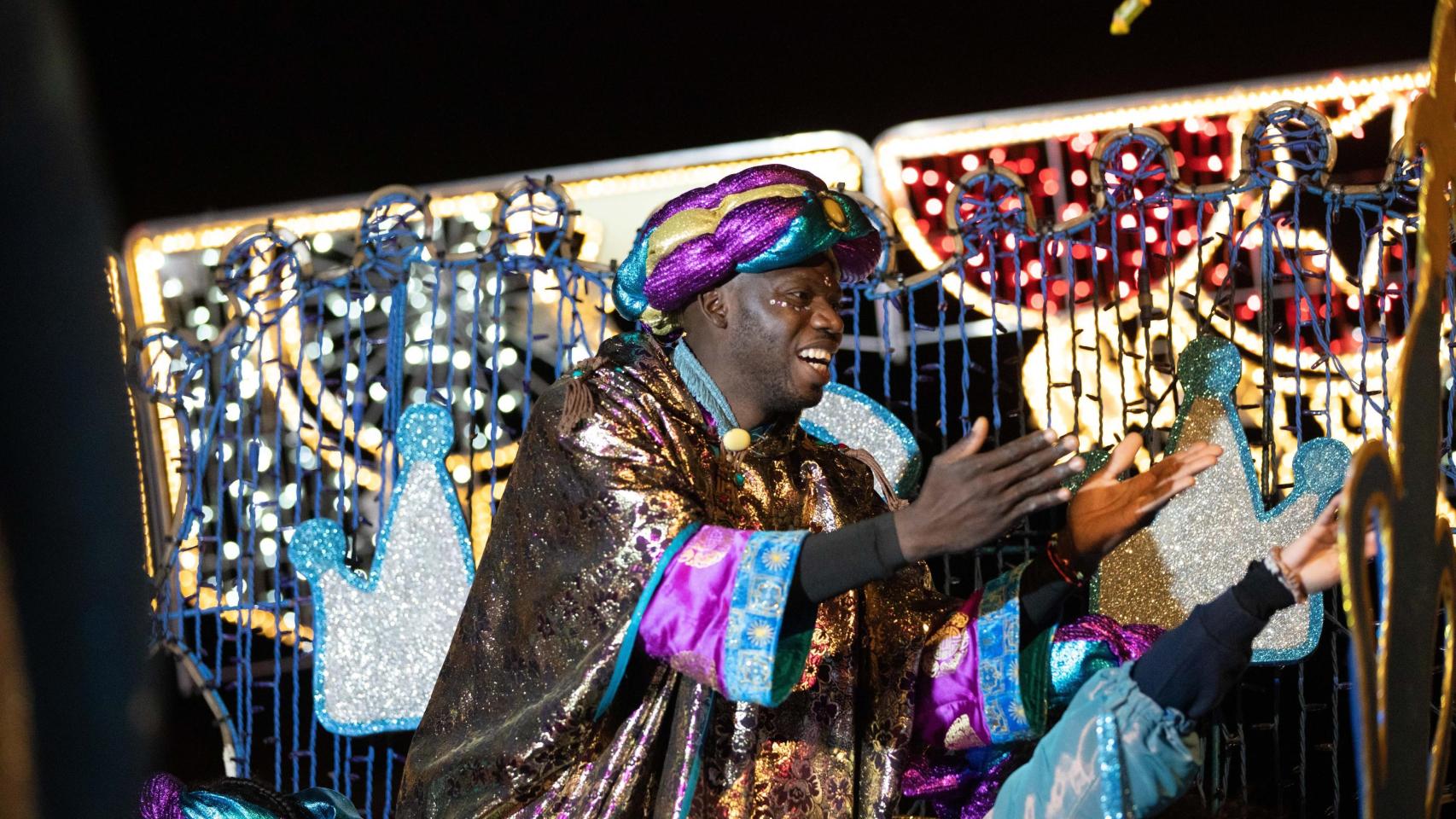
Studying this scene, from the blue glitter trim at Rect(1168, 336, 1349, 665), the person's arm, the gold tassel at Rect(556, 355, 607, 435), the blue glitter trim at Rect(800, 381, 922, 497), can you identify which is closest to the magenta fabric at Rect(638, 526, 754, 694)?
the gold tassel at Rect(556, 355, 607, 435)

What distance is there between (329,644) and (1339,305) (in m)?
3.01

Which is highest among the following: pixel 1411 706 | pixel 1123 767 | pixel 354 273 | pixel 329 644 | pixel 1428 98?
pixel 1428 98

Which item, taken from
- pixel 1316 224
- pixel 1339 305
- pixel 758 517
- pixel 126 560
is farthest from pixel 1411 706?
pixel 1316 224

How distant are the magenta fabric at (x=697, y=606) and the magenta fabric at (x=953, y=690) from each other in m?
0.45

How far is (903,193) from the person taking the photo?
5.04 meters

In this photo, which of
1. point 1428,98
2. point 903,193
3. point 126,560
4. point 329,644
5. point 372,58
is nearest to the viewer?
point 126,560

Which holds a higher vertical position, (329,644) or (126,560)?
(126,560)

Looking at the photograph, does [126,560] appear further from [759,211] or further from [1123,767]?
[759,211]

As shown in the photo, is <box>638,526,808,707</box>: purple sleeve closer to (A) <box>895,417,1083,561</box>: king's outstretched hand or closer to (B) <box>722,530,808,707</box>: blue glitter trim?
(B) <box>722,530,808,707</box>: blue glitter trim

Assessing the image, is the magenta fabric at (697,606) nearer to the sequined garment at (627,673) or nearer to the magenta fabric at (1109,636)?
the sequined garment at (627,673)

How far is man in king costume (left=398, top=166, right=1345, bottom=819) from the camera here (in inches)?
85.7

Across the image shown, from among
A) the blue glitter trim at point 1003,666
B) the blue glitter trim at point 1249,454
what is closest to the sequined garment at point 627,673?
the blue glitter trim at point 1003,666

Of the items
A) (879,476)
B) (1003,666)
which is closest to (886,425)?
(879,476)

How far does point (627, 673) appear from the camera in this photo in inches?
94.4
